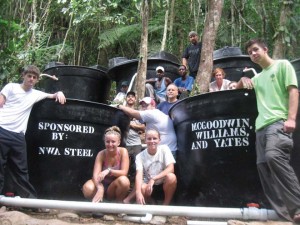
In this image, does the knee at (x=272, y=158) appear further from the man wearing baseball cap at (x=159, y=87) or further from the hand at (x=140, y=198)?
the man wearing baseball cap at (x=159, y=87)

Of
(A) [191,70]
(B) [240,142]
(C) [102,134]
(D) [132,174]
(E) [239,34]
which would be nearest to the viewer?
(B) [240,142]

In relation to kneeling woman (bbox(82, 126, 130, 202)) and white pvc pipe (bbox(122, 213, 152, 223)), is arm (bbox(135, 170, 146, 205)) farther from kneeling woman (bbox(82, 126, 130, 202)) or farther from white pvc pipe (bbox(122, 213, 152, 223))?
white pvc pipe (bbox(122, 213, 152, 223))

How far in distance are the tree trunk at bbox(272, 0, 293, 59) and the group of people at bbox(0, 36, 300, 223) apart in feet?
12.2

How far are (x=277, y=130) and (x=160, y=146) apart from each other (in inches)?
61.0

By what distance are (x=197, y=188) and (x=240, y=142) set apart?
0.66 metres

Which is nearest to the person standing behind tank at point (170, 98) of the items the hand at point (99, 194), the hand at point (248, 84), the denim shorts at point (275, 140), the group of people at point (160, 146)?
the group of people at point (160, 146)

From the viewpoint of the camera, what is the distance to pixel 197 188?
13.7 ft

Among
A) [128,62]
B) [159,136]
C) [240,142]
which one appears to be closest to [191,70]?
[128,62]

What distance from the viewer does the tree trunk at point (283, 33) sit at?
7.95 meters

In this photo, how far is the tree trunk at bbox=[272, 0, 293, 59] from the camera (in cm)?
795

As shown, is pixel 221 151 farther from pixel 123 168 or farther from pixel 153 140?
pixel 123 168

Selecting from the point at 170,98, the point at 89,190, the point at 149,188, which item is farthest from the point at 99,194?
the point at 170,98

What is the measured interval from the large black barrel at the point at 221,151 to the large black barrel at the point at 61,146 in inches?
47.1

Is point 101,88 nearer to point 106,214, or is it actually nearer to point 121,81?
point 121,81
